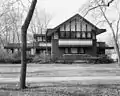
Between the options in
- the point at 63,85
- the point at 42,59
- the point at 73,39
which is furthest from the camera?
the point at 73,39

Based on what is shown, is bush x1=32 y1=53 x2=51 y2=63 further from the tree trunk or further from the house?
the tree trunk

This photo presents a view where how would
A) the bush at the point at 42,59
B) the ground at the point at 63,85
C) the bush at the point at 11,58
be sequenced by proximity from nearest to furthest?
the ground at the point at 63,85
the bush at the point at 42,59
the bush at the point at 11,58

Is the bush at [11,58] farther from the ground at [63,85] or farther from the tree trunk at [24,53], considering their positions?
the tree trunk at [24,53]

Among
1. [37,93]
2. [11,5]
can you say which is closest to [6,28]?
[11,5]

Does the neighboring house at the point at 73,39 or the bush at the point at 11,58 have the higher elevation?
the neighboring house at the point at 73,39

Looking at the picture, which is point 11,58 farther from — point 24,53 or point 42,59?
point 24,53

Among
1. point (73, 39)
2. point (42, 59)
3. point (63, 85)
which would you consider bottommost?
point (63, 85)

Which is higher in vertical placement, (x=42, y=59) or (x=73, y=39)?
(x=73, y=39)

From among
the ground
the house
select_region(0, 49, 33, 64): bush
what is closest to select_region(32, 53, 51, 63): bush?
the house

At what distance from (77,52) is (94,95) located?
30143mm

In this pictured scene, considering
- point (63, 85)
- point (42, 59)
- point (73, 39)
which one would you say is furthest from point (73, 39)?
point (63, 85)

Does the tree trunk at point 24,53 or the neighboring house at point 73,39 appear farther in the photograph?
the neighboring house at point 73,39

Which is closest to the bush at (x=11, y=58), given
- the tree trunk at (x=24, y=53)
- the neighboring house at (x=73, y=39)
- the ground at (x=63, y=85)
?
the neighboring house at (x=73, y=39)

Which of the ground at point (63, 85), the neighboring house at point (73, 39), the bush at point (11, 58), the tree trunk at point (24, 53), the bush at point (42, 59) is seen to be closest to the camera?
the ground at point (63, 85)
